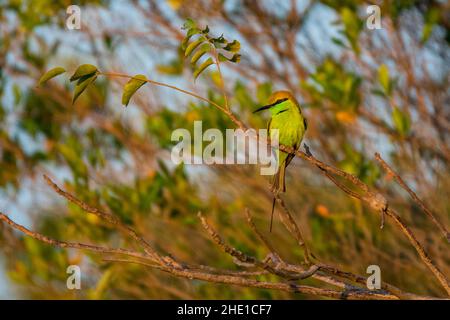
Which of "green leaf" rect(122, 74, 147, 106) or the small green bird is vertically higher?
the small green bird

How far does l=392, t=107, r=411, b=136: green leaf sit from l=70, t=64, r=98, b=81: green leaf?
296cm

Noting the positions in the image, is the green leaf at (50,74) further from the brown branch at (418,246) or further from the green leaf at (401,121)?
the green leaf at (401,121)

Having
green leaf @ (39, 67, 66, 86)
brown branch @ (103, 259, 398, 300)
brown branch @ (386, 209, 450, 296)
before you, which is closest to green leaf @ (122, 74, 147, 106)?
green leaf @ (39, 67, 66, 86)

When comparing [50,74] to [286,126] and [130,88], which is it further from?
[286,126]

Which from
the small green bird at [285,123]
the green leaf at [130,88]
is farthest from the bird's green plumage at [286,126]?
the green leaf at [130,88]

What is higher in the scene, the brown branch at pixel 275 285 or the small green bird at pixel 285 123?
the small green bird at pixel 285 123

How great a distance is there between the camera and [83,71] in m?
2.79

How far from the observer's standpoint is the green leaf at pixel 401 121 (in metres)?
5.24

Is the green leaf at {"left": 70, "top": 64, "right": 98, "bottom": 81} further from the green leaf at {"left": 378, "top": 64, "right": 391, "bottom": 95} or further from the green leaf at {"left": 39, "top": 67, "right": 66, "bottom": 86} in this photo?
the green leaf at {"left": 378, "top": 64, "right": 391, "bottom": 95}

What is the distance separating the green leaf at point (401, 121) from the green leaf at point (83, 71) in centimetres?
296

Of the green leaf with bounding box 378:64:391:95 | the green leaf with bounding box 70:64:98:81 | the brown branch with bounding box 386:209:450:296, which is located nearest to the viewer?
the brown branch with bounding box 386:209:450:296

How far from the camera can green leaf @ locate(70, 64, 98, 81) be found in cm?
276

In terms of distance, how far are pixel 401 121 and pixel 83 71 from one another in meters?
3.07
